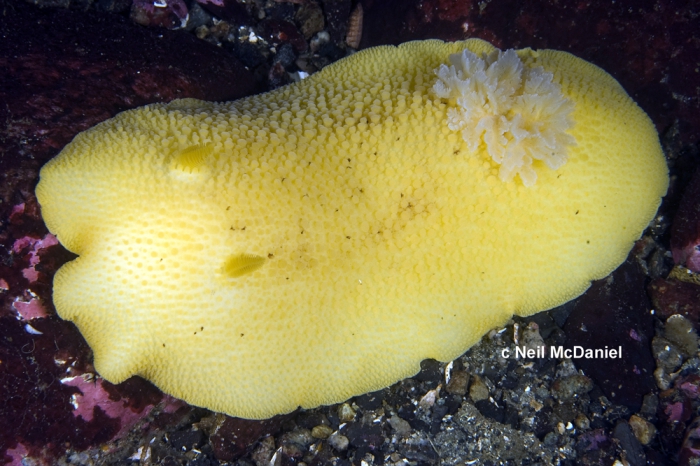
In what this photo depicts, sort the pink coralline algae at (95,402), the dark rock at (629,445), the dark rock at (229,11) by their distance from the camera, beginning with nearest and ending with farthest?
the pink coralline algae at (95,402) → the dark rock at (629,445) → the dark rock at (229,11)

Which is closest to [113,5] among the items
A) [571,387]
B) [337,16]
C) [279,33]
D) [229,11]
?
[229,11]

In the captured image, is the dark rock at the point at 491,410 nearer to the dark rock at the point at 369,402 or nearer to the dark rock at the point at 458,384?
the dark rock at the point at 458,384

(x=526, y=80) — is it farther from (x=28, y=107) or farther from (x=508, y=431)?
(x=28, y=107)

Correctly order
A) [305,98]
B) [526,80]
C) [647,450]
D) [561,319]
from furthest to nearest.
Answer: [561,319] < [647,450] < [305,98] < [526,80]

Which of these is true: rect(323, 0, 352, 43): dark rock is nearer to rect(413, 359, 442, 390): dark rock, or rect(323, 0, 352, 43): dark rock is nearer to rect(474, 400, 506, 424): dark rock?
rect(413, 359, 442, 390): dark rock

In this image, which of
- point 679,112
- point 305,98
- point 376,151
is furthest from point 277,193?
point 679,112

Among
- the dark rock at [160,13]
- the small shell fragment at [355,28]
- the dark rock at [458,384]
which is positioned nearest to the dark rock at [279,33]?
the small shell fragment at [355,28]

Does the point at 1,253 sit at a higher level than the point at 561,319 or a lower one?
higher
